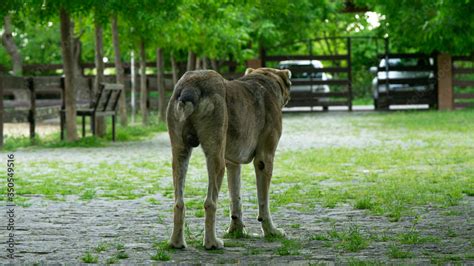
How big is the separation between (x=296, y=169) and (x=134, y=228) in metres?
5.81

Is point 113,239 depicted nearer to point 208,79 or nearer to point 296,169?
point 208,79

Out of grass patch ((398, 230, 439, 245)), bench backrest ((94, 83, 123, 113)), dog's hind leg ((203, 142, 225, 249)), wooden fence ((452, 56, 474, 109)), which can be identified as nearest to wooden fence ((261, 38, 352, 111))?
wooden fence ((452, 56, 474, 109))

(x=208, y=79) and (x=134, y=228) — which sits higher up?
(x=208, y=79)

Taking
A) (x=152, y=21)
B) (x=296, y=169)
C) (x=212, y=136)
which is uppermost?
(x=152, y=21)

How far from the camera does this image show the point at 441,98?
35406 mm

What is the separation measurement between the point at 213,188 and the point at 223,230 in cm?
102

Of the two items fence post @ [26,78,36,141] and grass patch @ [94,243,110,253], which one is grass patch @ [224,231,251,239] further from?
fence post @ [26,78,36,141]

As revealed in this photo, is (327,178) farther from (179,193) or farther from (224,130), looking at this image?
(179,193)

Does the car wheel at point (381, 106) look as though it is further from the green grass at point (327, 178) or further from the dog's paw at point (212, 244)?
the dog's paw at point (212, 244)

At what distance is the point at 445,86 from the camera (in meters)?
35.3

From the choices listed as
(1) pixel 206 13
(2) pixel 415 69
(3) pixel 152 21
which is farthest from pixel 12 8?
(2) pixel 415 69

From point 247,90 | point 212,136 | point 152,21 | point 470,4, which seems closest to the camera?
point 212,136

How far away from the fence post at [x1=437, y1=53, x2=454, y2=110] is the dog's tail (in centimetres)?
2926

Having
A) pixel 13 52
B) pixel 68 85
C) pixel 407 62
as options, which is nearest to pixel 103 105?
pixel 68 85
